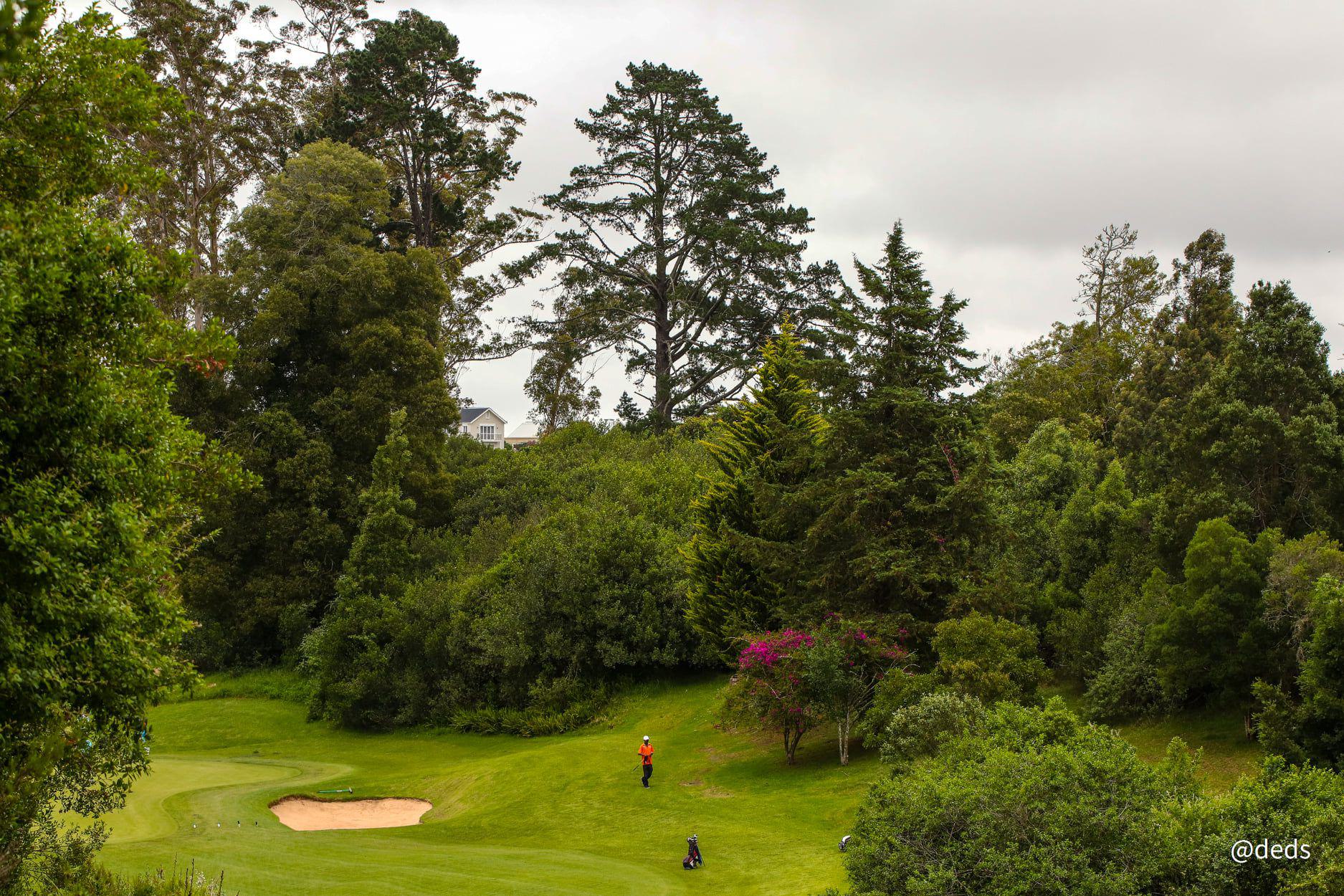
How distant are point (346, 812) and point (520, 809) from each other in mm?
4610

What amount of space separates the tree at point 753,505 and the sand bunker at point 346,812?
385 inches

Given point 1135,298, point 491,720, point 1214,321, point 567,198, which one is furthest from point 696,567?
point 1135,298

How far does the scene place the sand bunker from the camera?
23.6 metres

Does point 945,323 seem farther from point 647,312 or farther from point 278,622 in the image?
point 278,622

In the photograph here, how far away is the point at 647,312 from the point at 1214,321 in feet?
86.0

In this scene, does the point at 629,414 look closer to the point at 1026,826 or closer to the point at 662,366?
the point at 662,366

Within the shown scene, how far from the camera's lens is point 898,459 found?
26078 millimetres

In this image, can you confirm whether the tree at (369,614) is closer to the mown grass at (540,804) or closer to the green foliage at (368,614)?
the green foliage at (368,614)

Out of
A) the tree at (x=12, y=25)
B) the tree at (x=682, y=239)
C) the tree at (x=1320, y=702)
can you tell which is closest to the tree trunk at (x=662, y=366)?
the tree at (x=682, y=239)

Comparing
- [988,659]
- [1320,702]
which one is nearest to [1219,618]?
[1320,702]

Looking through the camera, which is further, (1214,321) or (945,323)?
(1214,321)

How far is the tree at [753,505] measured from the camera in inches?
1131

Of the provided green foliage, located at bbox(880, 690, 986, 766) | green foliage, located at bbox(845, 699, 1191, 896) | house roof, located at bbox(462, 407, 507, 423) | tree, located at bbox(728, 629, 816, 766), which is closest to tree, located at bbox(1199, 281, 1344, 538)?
green foliage, located at bbox(880, 690, 986, 766)

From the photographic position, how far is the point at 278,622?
135 ft
